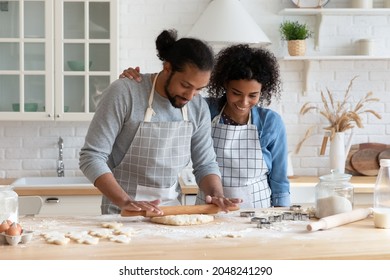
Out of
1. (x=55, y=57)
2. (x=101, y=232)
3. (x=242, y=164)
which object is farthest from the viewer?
(x=55, y=57)

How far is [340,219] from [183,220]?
61cm

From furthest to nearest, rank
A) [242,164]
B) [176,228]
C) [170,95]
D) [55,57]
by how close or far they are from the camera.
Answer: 1. [55,57]
2. [242,164]
3. [170,95]
4. [176,228]

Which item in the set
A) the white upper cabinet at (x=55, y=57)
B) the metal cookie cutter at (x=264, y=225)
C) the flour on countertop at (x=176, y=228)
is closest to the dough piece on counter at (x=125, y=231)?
the flour on countertop at (x=176, y=228)

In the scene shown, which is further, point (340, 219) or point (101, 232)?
point (340, 219)

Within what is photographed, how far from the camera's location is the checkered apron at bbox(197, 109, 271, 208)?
3.39 metres

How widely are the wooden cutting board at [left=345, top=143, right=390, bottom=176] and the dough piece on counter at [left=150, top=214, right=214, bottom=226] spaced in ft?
8.79

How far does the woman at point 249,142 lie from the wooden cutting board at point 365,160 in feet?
5.98

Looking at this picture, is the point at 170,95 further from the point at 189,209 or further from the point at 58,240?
the point at 58,240

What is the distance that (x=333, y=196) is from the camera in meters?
2.76

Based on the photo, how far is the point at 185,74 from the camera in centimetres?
285

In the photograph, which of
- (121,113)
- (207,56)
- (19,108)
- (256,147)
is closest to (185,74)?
(207,56)

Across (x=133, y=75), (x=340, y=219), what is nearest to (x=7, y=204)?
(x=133, y=75)
